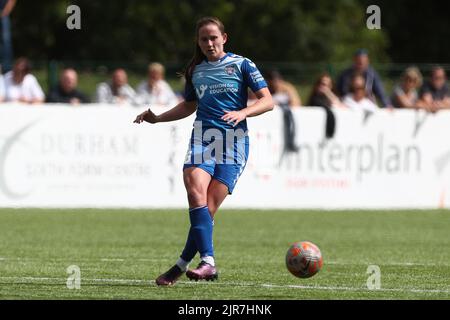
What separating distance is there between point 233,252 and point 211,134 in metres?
3.45

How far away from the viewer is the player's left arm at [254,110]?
9.51m

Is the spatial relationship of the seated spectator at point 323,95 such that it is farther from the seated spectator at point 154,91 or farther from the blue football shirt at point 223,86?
the blue football shirt at point 223,86

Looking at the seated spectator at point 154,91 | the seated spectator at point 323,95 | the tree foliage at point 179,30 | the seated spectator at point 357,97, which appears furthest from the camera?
the tree foliage at point 179,30

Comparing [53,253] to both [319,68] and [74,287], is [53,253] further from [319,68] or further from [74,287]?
[319,68]

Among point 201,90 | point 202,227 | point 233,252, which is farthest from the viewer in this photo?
point 233,252

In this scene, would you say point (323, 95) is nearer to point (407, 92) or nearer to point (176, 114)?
point (407, 92)

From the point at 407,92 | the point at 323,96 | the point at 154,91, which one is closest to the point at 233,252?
the point at 154,91

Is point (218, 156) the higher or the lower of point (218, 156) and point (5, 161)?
the higher

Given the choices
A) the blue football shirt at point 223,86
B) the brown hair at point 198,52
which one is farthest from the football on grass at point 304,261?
the brown hair at point 198,52

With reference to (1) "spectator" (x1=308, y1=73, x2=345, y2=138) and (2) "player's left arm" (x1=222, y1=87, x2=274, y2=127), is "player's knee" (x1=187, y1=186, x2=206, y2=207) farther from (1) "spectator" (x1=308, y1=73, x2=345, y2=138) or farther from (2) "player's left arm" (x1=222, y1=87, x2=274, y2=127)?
(1) "spectator" (x1=308, y1=73, x2=345, y2=138)

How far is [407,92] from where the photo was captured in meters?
21.8

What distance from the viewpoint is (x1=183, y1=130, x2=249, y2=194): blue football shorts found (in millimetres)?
9961
